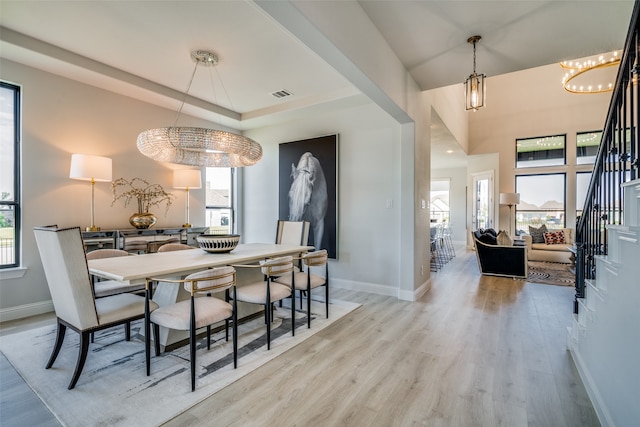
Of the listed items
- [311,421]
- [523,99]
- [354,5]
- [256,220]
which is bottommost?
[311,421]

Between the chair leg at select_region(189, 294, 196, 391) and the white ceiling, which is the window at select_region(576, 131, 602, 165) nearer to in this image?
the white ceiling

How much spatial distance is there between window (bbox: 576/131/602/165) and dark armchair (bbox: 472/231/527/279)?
449 centimetres

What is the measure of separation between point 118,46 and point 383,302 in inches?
168

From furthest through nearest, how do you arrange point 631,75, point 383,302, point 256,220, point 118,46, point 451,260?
1. point 451,260
2. point 256,220
3. point 383,302
4. point 118,46
5. point 631,75

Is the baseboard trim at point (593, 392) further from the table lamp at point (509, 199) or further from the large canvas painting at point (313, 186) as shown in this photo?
the table lamp at point (509, 199)

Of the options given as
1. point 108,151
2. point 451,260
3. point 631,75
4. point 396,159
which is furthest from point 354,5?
point 451,260

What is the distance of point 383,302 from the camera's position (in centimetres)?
392

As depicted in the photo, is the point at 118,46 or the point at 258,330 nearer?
the point at 258,330

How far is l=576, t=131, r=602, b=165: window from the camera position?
7.55 meters

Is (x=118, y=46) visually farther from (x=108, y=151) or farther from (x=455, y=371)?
(x=455, y=371)

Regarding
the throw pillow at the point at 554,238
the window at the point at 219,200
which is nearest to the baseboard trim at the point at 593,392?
the window at the point at 219,200

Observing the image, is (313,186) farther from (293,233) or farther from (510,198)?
(510,198)

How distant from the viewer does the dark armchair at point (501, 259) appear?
5.23 meters

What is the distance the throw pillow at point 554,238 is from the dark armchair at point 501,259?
2.44 meters
